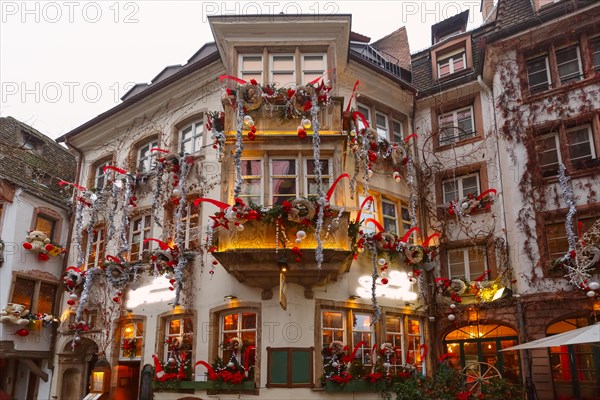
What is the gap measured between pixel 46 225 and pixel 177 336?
25.9 ft

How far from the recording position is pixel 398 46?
21.5 meters

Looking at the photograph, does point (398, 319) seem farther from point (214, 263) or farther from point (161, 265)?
point (161, 265)

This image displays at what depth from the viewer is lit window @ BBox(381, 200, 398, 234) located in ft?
52.5

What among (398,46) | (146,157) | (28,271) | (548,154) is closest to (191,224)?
(146,157)

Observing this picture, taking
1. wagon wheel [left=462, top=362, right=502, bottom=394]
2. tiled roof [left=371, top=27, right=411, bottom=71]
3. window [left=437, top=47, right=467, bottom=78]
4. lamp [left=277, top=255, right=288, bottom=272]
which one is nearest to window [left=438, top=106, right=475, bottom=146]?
window [left=437, top=47, right=467, bottom=78]

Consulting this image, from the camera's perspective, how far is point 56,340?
59.1 feet

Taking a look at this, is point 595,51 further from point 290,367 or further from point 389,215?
point 290,367

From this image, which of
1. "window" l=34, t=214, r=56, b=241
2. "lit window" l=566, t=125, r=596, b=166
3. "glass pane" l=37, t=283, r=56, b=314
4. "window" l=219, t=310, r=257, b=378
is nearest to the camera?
"window" l=219, t=310, r=257, b=378

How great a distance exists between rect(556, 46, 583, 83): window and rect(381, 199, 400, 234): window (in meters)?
6.05

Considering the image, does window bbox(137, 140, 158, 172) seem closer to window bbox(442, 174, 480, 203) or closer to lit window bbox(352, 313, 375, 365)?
lit window bbox(352, 313, 375, 365)

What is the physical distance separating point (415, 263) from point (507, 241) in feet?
8.63

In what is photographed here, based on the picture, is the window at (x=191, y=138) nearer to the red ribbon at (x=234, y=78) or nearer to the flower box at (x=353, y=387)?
the red ribbon at (x=234, y=78)

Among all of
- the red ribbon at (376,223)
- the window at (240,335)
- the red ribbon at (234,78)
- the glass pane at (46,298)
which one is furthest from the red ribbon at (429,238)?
the glass pane at (46,298)

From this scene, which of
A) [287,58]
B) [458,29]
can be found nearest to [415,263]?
[287,58]
